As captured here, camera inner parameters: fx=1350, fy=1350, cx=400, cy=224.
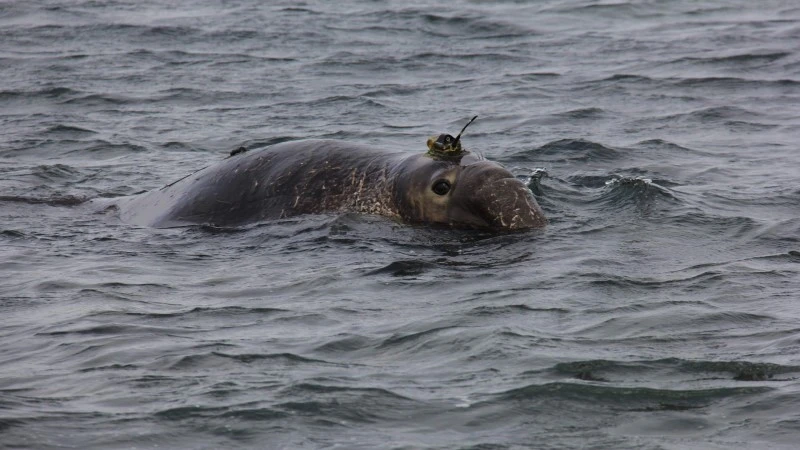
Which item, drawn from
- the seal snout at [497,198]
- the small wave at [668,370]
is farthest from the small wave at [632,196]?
the small wave at [668,370]

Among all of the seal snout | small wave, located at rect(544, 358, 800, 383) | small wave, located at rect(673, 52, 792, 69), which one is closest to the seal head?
the seal snout

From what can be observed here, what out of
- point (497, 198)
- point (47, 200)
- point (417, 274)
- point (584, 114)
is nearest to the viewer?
point (417, 274)

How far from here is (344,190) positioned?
9805 millimetres

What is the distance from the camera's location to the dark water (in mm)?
6086

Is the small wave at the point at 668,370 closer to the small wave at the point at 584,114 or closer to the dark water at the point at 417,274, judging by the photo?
the dark water at the point at 417,274

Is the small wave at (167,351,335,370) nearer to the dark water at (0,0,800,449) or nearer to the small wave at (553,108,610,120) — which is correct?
the dark water at (0,0,800,449)

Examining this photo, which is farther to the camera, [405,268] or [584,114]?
[584,114]

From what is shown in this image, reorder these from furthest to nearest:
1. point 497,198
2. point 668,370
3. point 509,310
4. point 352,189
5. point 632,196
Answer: point 632,196
point 352,189
point 497,198
point 509,310
point 668,370

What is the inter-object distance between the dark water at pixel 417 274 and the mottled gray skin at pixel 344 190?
184mm

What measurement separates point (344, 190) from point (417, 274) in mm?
1484

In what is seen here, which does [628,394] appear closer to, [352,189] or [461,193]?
[461,193]

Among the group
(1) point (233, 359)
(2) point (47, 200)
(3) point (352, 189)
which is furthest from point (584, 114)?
(1) point (233, 359)

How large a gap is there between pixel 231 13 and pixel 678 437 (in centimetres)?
1765

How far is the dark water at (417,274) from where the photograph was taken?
6086mm
